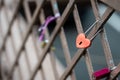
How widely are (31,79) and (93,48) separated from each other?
426 millimetres

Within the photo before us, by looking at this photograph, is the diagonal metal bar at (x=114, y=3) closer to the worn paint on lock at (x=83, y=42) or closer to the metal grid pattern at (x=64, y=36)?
the metal grid pattern at (x=64, y=36)

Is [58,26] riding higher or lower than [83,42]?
higher

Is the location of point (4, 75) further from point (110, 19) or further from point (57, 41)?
point (110, 19)

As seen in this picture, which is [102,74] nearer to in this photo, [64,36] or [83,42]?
[83,42]

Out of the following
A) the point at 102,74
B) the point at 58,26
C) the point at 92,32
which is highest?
the point at 58,26

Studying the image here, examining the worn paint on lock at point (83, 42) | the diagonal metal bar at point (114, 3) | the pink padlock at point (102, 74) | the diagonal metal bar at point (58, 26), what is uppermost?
the diagonal metal bar at point (58, 26)

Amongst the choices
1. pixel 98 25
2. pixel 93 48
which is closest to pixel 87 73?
pixel 93 48

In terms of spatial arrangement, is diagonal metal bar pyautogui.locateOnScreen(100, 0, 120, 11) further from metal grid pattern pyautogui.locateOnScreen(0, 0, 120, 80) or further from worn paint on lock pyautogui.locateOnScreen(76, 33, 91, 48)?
worn paint on lock pyautogui.locateOnScreen(76, 33, 91, 48)

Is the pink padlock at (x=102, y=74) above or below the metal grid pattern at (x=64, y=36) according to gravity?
below

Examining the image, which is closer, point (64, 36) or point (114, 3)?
point (114, 3)

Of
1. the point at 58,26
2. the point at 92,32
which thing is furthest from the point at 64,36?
the point at 92,32

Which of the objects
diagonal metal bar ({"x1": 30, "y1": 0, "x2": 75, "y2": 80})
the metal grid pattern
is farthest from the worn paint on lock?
diagonal metal bar ({"x1": 30, "y1": 0, "x2": 75, "y2": 80})

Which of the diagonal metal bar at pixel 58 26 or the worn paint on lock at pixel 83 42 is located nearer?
the worn paint on lock at pixel 83 42

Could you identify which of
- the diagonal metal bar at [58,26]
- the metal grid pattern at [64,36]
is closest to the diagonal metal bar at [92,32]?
the metal grid pattern at [64,36]
